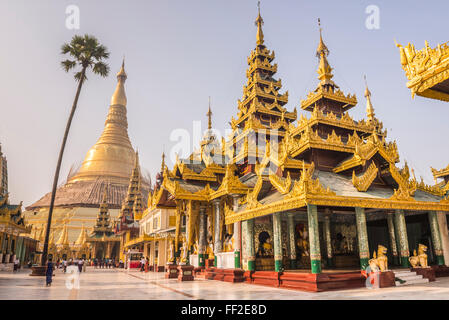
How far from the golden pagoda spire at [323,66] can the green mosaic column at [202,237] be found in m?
11.3

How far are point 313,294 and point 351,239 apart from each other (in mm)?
8811

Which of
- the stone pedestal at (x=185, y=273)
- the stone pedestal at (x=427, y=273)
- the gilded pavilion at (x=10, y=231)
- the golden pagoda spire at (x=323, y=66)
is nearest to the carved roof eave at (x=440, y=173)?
the golden pagoda spire at (x=323, y=66)

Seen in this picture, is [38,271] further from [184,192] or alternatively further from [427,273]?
[427,273]

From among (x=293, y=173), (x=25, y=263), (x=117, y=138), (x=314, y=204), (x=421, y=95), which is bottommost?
(x=25, y=263)

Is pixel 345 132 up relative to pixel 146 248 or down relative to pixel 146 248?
up

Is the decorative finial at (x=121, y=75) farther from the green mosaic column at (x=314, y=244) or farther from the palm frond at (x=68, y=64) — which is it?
the green mosaic column at (x=314, y=244)

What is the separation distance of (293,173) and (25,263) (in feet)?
150

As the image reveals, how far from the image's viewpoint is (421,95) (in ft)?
31.3

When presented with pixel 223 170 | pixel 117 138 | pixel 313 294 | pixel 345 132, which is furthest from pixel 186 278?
pixel 117 138

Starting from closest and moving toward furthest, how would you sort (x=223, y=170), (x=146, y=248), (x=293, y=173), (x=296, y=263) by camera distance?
(x=293, y=173) → (x=296, y=263) → (x=223, y=170) → (x=146, y=248)

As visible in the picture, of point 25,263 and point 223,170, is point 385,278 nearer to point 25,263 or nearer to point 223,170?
point 223,170

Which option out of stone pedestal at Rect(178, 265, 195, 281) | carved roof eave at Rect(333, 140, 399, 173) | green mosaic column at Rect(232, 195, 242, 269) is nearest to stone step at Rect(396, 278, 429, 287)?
carved roof eave at Rect(333, 140, 399, 173)
